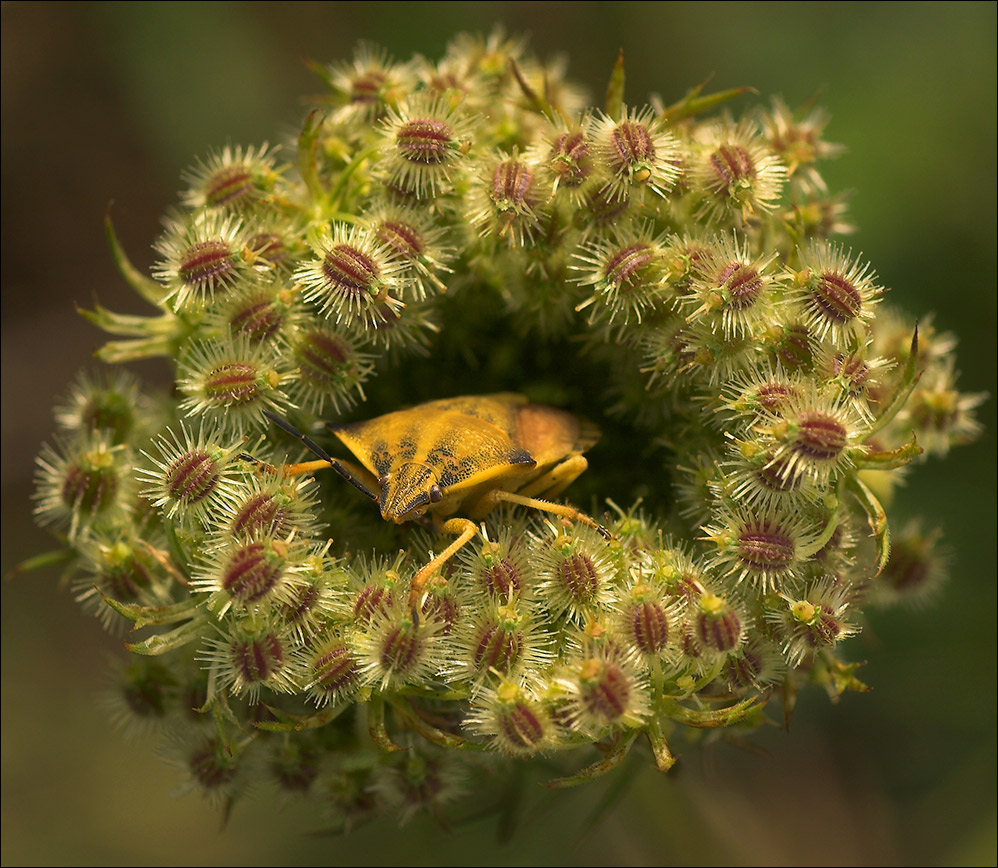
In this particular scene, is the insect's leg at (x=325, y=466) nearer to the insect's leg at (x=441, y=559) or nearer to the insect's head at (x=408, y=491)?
the insect's head at (x=408, y=491)

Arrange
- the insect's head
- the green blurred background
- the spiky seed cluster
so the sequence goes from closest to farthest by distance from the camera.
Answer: the spiky seed cluster
the insect's head
the green blurred background

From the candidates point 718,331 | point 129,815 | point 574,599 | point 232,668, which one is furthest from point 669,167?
point 129,815

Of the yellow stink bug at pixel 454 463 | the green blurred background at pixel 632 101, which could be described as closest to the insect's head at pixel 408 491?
the yellow stink bug at pixel 454 463

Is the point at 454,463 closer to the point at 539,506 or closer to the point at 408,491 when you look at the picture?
the point at 408,491

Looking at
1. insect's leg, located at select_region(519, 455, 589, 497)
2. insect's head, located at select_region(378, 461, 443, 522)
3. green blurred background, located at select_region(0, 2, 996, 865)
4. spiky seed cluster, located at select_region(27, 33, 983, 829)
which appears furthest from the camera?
green blurred background, located at select_region(0, 2, 996, 865)

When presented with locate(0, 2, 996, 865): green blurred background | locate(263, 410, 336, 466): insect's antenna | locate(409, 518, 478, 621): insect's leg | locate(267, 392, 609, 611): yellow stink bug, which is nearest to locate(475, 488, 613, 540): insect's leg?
locate(267, 392, 609, 611): yellow stink bug

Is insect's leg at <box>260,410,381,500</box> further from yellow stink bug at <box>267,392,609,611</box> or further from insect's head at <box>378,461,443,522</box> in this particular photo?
insect's head at <box>378,461,443,522</box>

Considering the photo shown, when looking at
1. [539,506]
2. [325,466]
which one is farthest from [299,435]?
[539,506]
